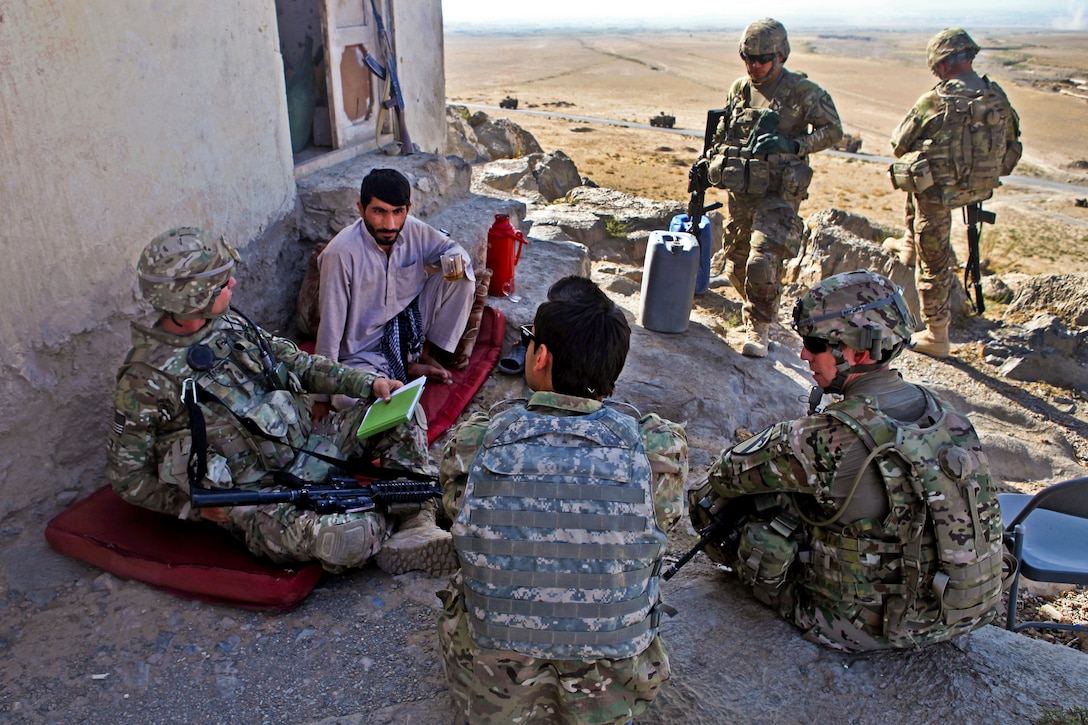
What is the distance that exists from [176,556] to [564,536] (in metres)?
1.67

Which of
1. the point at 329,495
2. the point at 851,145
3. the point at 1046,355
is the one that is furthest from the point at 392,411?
the point at 851,145

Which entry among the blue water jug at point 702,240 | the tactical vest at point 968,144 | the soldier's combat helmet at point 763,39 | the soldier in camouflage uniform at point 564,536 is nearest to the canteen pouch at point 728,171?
the blue water jug at point 702,240

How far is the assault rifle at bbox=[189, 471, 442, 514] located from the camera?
8.79ft

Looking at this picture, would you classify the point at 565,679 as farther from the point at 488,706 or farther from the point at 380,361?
the point at 380,361

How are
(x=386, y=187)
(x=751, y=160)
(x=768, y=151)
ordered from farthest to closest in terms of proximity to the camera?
(x=751, y=160) → (x=768, y=151) → (x=386, y=187)

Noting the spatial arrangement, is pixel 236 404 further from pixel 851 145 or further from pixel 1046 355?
pixel 851 145

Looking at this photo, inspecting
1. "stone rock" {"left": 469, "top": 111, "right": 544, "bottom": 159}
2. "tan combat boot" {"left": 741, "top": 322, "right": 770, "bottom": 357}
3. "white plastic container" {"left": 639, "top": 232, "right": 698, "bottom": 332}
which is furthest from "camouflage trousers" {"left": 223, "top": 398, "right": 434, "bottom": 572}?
"stone rock" {"left": 469, "top": 111, "right": 544, "bottom": 159}

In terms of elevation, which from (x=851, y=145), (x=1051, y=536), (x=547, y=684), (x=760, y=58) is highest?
(x=760, y=58)

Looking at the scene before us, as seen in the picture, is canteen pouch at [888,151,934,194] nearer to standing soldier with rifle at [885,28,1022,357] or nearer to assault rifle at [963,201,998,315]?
standing soldier with rifle at [885,28,1022,357]

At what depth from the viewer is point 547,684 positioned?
206cm

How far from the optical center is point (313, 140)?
5613 millimetres

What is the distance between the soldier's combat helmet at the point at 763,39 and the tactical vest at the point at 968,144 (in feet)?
→ 5.70

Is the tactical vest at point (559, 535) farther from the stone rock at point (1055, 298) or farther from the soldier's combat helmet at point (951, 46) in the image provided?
the stone rock at point (1055, 298)

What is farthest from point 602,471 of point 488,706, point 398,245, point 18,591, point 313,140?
point 313,140
